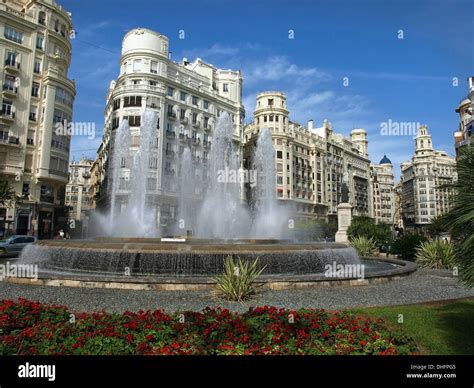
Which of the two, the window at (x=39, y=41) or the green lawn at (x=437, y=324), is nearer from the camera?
the green lawn at (x=437, y=324)

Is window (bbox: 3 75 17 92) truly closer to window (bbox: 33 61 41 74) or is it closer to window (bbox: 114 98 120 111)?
window (bbox: 33 61 41 74)

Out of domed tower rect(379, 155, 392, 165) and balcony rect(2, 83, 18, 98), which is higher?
domed tower rect(379, 155, 392, 165)

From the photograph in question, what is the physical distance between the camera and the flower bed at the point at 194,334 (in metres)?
4.88

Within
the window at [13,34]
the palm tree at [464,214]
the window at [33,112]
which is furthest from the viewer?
the window at [33,112]

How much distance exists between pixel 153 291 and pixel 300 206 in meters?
65.7

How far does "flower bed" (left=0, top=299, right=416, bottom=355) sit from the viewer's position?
488 cm

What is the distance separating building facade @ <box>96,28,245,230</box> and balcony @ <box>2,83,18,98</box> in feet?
43.3

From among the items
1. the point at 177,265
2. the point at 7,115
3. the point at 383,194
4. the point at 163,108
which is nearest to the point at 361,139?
the point at 383,194

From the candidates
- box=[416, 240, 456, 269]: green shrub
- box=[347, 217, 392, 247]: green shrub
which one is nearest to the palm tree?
box=[416, 240, 456, 269]: green shrub

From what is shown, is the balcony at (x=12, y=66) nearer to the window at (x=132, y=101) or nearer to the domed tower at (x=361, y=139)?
the window at (x=132, y=101)

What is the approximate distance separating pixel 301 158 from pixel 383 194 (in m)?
87.0

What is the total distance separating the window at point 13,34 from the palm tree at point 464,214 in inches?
2123

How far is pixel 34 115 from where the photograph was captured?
150 feet
